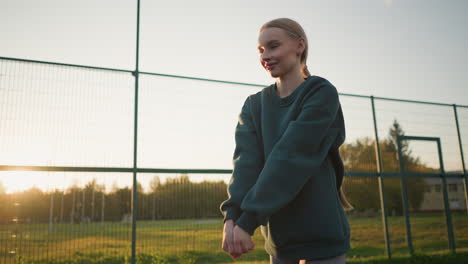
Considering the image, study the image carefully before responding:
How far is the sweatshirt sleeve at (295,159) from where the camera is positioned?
89 cm

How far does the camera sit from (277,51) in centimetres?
113

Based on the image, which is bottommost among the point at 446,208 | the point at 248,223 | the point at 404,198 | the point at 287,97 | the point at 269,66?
the point at 446,208

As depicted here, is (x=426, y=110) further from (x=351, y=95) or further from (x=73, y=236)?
(x=73, y=236)

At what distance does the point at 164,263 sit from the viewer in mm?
4355

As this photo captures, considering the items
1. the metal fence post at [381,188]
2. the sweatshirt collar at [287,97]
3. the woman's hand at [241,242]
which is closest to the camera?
the woman's hand at [241,242]

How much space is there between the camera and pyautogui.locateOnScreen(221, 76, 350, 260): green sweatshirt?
2.98 ft

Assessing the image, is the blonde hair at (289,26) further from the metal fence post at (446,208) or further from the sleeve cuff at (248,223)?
the metal fence post at (446,208)

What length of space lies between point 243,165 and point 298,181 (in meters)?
0.22

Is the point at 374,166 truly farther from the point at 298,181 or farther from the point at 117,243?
the point at 298,181

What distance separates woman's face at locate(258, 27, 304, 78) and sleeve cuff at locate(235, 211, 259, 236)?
506mm

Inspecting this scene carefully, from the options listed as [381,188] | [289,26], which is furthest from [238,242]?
[381,188]

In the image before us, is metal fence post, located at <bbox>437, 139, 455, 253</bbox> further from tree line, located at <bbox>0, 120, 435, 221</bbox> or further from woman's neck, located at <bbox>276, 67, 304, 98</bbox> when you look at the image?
woman's neck, located at <bbox>276, 67, 304, 98</bbox>

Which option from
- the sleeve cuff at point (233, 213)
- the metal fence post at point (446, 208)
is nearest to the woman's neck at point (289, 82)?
the sleeve cuff at point (233, 213)

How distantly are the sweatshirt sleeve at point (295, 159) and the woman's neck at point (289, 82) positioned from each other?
128 millimetres
